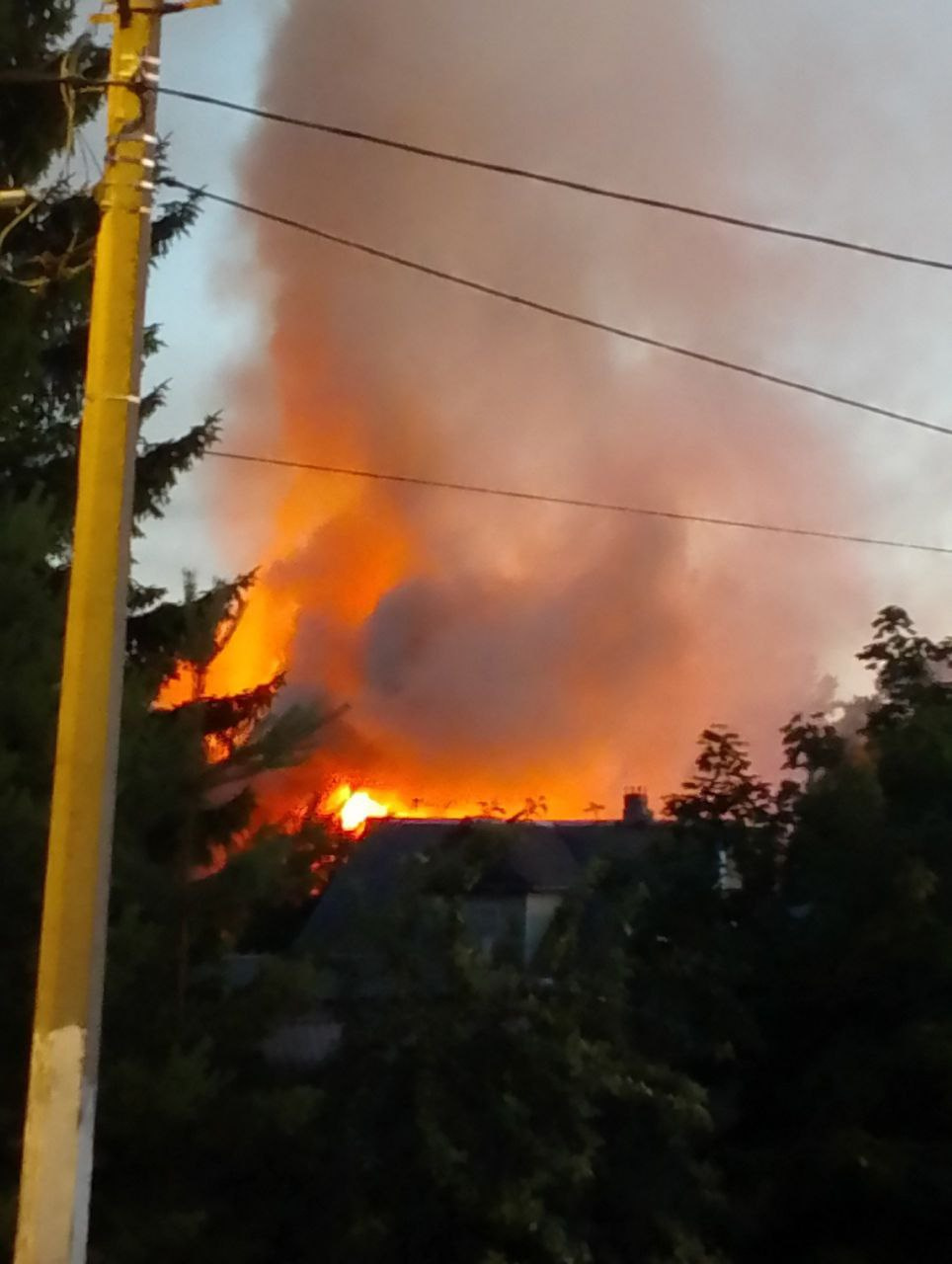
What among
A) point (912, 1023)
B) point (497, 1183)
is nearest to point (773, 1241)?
point (912, 1023)

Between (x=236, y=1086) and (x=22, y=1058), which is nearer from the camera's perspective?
(x=22, y=1058)

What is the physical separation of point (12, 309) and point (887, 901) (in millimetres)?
7322

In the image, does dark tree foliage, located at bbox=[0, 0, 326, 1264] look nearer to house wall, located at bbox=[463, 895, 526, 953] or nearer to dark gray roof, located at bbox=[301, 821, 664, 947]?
dark gray roof, located at bbox=[301, 821, 664, 947]

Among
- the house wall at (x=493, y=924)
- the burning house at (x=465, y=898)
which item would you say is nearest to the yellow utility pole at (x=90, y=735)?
the burning house at (x=465, y=898)

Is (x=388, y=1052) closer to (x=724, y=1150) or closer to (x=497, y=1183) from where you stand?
(x=497, y=1183)

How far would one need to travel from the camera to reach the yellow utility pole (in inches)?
171

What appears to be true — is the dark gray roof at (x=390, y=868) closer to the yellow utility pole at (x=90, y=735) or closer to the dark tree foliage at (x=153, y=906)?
the dark tree foliage at (x=153, y=906)

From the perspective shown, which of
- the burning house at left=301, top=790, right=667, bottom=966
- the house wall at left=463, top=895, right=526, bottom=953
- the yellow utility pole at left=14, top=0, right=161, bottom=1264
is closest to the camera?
the yellow utility pole at left=14, top=0, right=161, bottom=1264

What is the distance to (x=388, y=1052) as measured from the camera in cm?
817

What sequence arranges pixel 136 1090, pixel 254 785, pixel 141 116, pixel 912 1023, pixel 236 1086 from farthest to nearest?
pixel 254 785 < pixel 912 1023 < pixel 236 1086 < pixel 136 1090 < pixel 141 116

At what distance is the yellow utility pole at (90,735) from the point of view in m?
4.33

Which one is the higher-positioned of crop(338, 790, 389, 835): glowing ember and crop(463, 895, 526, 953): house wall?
crop(338, 790, 389, 835): glowing ember

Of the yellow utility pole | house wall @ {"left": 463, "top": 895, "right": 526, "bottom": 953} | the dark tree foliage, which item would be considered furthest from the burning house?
the yellow utility pole

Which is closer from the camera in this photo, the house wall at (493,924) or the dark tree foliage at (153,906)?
the dark tree foliage at (153,906)
